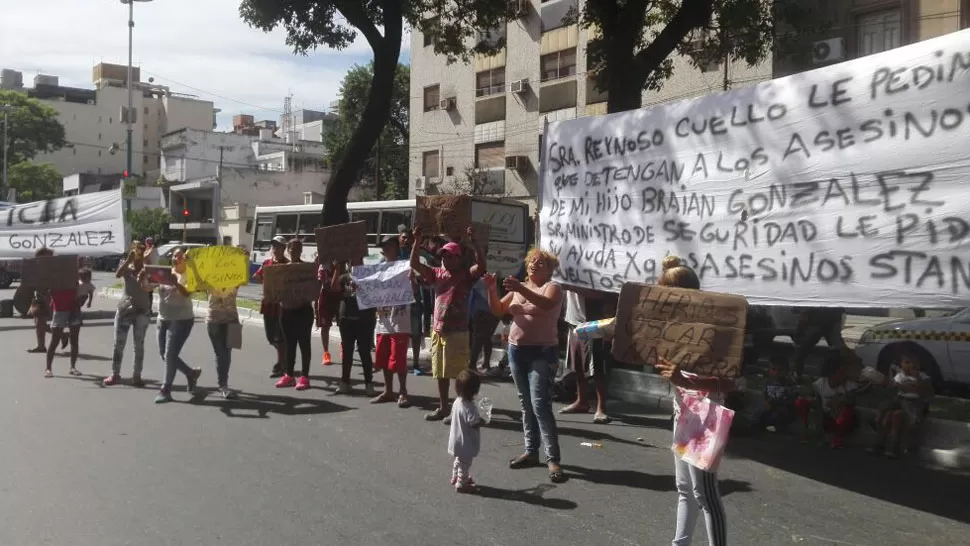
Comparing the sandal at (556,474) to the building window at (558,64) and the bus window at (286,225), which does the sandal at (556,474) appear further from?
the building window at (558,64)

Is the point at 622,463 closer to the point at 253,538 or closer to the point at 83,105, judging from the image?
the point at 253,538

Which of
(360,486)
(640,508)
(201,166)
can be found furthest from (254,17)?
(201,166)

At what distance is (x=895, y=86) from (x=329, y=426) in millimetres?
5313

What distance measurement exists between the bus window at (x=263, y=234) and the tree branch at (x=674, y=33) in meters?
20.3

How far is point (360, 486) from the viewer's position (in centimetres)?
578

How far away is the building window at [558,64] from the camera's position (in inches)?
1188

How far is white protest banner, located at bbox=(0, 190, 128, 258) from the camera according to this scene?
12.1 meters

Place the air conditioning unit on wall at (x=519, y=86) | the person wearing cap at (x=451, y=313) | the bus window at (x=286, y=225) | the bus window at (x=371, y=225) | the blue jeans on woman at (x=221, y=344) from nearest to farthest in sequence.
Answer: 1. the person wearing cap at (x=451, y=313)
2. the blue jeans on woman at (x=221, y=344)
3. the bus window at (x=371, y=225)
4. the bus window at (x=286, y=225)
5. the air conditioning unit on wall at (x=519, y=86)

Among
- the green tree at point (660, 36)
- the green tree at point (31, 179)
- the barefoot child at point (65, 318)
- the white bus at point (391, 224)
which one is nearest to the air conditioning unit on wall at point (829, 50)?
the green tree at point (660, 36)

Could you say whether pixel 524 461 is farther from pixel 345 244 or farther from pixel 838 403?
pixel 345 244

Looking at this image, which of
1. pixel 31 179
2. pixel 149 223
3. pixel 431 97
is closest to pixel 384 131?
pixel 431 97

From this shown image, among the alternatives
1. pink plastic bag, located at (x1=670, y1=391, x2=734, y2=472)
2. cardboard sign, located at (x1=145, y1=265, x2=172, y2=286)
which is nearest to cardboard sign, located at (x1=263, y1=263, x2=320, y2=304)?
cardboard sign, located at (x1=145, y1=265, x2=172, y2=286)

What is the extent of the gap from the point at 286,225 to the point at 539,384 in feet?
78.6

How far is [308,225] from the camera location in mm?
A: 27625
